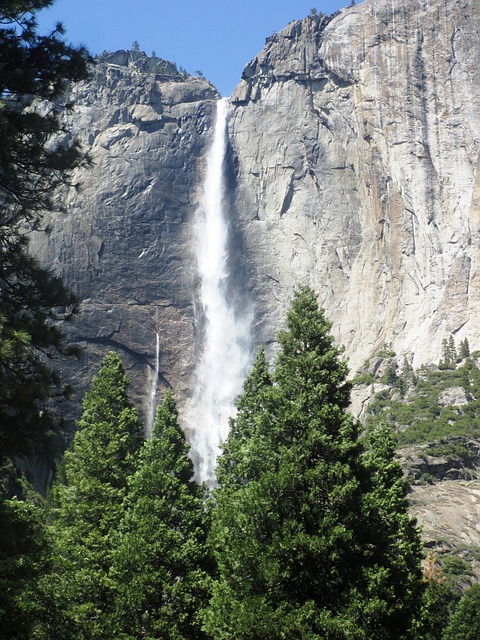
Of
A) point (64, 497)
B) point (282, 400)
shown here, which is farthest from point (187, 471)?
point (282, 400)

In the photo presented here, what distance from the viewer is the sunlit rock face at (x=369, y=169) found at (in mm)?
85438

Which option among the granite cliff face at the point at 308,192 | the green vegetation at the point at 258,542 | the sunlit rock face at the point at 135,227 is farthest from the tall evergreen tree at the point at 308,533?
the granite cliff face at the point at 308,192

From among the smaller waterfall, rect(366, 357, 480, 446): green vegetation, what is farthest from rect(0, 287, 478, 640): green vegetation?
the smaller waterfall

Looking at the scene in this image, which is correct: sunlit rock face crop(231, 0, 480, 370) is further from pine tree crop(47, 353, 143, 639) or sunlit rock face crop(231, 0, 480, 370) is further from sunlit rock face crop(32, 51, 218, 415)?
pine tree crop(47, 353, 143, 639)

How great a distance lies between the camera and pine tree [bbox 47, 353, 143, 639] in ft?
65.6

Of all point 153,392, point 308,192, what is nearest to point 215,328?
point 153,392

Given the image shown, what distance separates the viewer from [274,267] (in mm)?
91312

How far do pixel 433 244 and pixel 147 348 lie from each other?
109 feet

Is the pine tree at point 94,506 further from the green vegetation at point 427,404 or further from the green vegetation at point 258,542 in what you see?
the green vegetation at point 427,404

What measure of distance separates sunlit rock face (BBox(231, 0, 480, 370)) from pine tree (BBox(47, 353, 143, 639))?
58488 mm

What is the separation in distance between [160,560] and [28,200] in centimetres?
1047

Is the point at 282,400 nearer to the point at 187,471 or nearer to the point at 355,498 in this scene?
the point at 355,498

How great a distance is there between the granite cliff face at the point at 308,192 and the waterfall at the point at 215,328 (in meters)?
1.26

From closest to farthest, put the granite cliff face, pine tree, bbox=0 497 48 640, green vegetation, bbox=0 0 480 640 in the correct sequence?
pine tree, bbox=0 497 48 640
green vegetation, bbox=0 0 480 640
the granite cliff face
